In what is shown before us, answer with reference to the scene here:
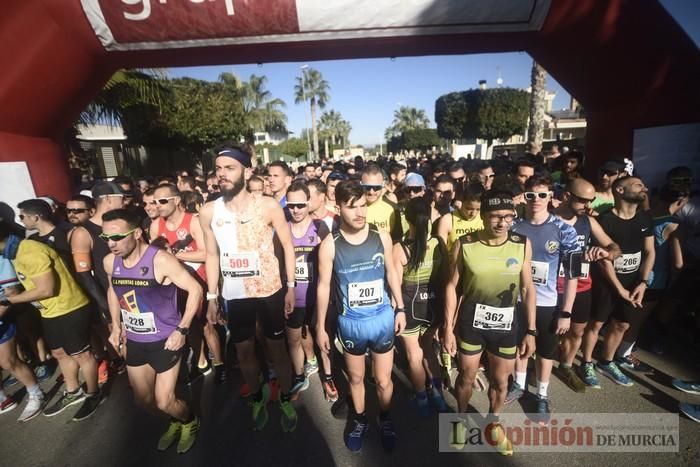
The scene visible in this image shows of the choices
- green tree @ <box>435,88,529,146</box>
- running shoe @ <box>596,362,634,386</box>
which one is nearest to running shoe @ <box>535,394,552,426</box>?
running shoe @ <box>596,362,634,386</box>

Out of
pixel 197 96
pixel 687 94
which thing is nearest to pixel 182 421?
pixel 687 94

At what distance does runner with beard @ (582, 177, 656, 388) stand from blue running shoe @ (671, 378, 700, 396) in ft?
1.49

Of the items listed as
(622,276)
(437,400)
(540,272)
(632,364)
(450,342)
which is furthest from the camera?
(632,364)

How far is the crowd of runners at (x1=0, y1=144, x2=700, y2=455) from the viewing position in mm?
2822

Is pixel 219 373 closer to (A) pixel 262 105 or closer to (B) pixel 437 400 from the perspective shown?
(B) pixel 437 400

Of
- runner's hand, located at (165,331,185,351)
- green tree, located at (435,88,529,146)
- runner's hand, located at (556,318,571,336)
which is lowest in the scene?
runner's hand, located at (556,318,571,336)

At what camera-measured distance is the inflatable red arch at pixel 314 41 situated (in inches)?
175

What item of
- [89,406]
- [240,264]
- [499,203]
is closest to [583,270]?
[499,203]

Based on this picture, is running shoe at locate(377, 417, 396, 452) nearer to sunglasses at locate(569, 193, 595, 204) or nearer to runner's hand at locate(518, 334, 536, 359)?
runner's hand at locate(518, 334, 536, 359)

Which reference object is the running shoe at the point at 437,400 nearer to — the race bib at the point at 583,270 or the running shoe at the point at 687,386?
the race bib at the point at 583,270

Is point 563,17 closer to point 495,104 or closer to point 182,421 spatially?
point 182,421

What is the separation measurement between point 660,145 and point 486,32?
321 cm

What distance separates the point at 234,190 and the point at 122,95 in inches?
377

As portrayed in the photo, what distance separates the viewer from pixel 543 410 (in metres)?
3.34
